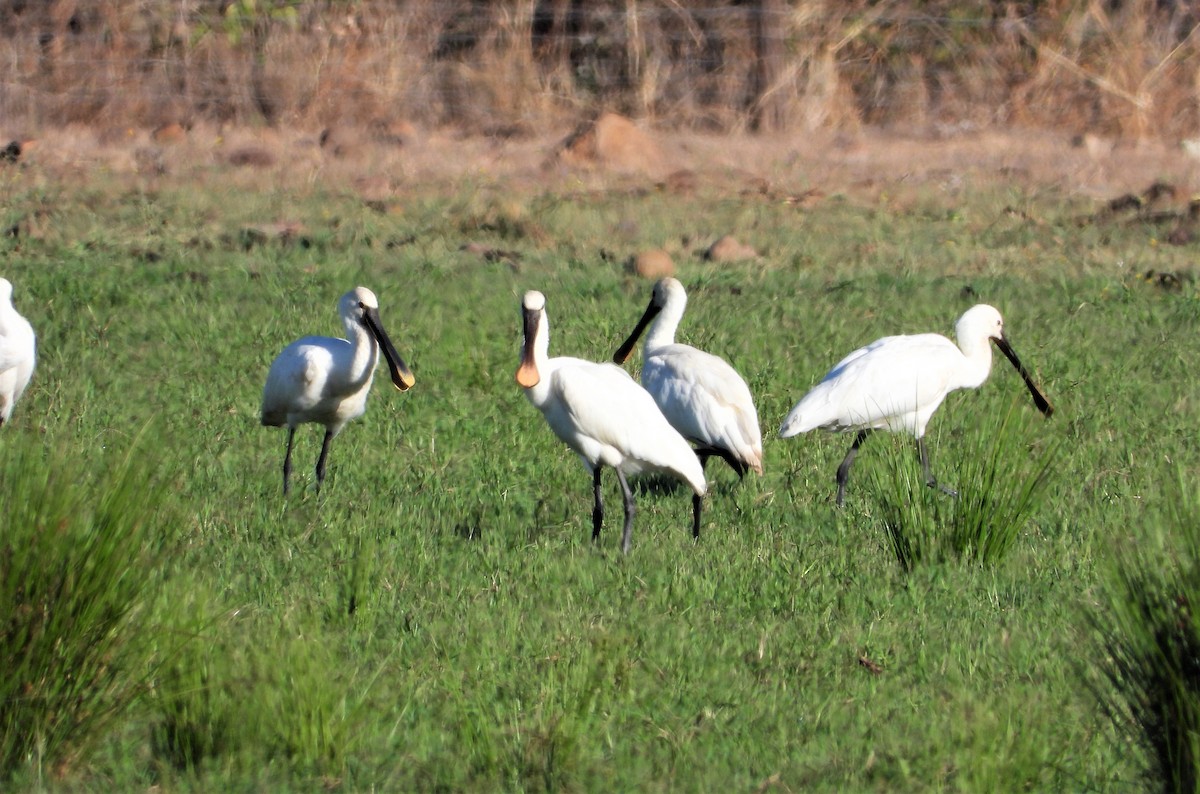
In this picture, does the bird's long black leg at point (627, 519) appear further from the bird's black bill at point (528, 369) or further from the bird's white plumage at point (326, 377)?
the bird's white plumage at point (326, 377)

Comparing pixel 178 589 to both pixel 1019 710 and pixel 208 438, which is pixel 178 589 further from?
pixel 208 438

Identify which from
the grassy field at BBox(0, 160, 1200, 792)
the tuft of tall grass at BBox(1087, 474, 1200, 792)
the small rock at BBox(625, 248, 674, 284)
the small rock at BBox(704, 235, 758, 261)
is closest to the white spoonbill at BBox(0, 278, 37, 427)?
the grassy field at BBox(0, 160, 1200, 792)

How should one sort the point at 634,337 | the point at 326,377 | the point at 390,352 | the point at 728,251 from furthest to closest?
1. the point at 728,251
2. the point at 634,337
3. the point at 390,352
4. the point at 326,377

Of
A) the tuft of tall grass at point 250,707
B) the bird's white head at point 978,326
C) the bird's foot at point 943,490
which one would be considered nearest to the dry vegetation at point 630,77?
the bird's white head at point 978,326

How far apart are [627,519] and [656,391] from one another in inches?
39.6

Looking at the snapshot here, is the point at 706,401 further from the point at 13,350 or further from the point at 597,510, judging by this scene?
the point at 13,350

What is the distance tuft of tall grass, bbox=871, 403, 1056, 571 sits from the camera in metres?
5.62

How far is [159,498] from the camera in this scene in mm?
3748

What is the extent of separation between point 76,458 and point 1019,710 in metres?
2.18

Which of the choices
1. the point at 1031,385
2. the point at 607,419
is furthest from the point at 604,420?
the point at 1031,385

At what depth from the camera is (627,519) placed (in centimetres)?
644

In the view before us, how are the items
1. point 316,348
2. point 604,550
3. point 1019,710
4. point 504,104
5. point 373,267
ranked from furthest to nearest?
point 504,104, point 373,267, point 316,348, point 604,550, point 1019,710

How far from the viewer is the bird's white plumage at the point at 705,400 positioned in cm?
684

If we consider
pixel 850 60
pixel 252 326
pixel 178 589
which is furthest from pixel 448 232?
pixel 178 589
